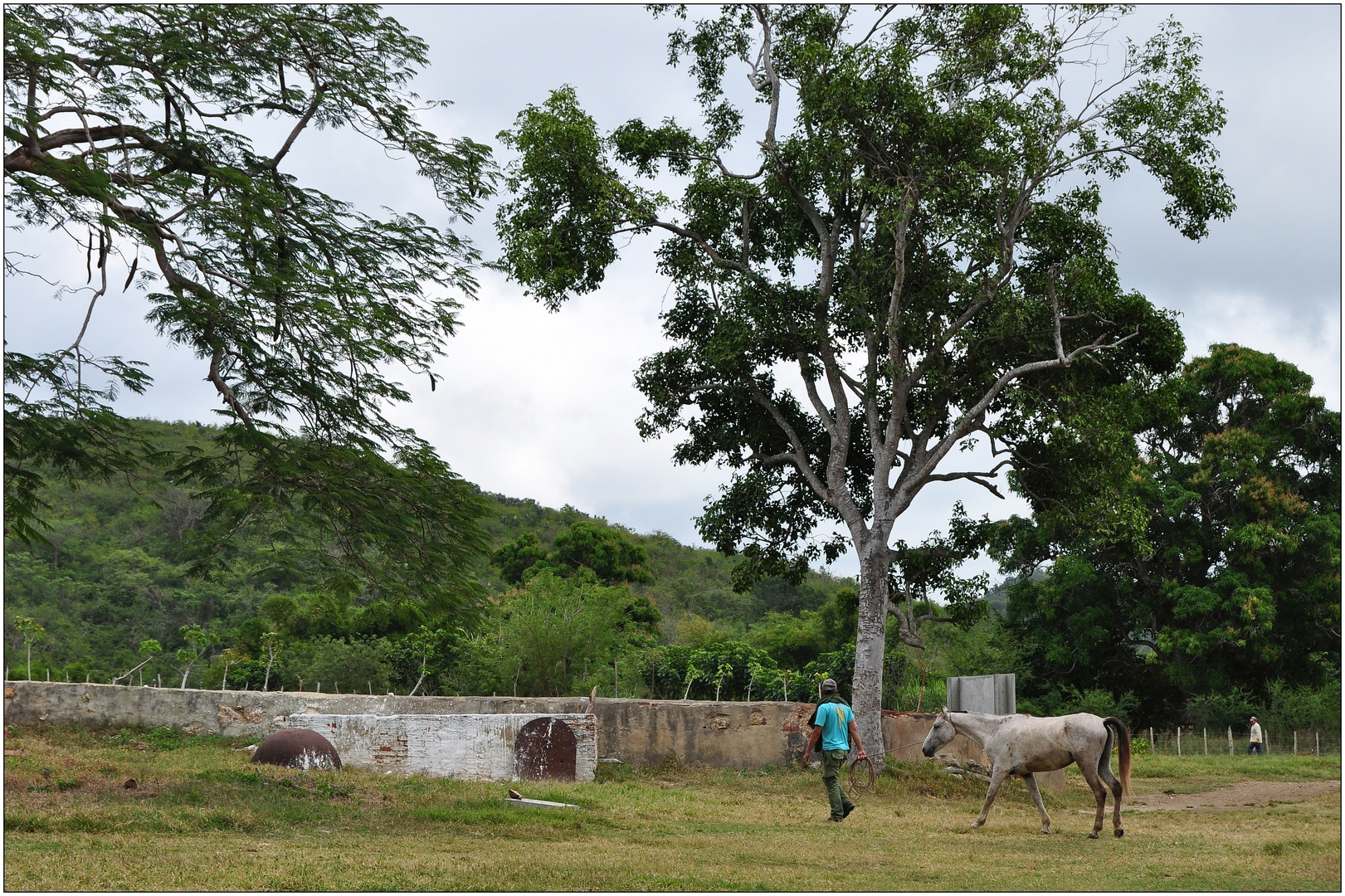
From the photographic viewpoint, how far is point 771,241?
60.6 feet

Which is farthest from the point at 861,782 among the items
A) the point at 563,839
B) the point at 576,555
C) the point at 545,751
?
the point at 576,555

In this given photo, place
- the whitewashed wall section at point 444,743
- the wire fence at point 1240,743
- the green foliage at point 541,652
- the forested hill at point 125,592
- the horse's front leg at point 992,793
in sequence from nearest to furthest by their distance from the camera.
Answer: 1. the horse's front leg at point 992,793
2. the whitewashed wall section at point 444,743
3. the green foliage at point 541,652
4. the wire fence at point 1240,743
5. the forested hill at point 125,592

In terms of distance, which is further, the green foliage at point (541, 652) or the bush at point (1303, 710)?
the bush at point (1303, 710)

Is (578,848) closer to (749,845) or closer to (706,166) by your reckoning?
(749,845)

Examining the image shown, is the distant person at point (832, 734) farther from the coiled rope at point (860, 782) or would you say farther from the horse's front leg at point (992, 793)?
the coiled rope at point (860, 782)

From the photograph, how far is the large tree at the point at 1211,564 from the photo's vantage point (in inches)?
1053

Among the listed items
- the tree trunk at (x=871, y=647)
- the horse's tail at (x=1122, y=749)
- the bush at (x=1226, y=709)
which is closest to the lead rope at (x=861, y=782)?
the tree trunk at (x=871, y=647)

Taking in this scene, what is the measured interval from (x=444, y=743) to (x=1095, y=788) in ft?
25.7

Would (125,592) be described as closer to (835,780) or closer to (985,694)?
(985,694)

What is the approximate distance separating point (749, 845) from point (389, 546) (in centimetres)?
528

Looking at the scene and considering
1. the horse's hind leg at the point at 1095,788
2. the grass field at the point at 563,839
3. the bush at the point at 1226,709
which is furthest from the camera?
the bush at the point at 1226,709

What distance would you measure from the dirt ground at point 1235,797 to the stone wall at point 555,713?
2.76 meters

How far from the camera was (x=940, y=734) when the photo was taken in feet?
38.3

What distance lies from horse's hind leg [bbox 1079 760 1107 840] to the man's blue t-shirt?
8.08ft
